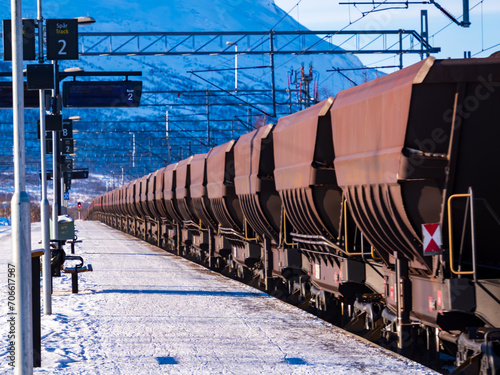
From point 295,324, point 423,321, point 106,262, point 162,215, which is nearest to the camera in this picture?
point 423,321

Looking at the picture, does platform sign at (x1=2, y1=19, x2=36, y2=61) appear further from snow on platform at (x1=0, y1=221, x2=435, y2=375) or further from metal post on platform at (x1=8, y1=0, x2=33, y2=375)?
metal post on platform at (x1=8, y1=0, x2=33, y2=375)

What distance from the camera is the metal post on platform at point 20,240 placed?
22.3 feet

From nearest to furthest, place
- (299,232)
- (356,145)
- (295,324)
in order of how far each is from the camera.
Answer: (356,145)
(295,324)
(299,232)

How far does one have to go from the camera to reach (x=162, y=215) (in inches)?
1300

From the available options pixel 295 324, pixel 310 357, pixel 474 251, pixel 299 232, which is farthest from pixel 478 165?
pixel 299 232

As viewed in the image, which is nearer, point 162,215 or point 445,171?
point 445,171

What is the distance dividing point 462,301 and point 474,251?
57 centimetres

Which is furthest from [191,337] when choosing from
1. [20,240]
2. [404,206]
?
[20,240]

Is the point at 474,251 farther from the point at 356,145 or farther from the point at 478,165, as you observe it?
the point at 356,145

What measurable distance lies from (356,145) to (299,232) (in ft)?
12.5

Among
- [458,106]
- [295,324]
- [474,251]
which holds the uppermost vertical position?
[458,106]

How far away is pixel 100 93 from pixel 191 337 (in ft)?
39.9

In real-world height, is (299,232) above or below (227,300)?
above

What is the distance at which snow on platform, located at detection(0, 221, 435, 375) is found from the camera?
8.62m
